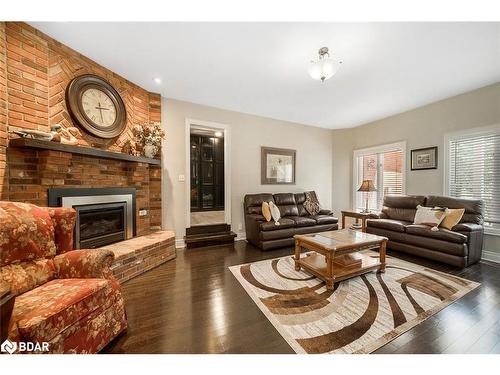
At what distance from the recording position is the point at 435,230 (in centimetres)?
281

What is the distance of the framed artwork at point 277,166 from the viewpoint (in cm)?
445

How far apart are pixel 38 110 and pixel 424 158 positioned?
5.71 metres

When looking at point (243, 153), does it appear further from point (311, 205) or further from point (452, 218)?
point (452, 218)

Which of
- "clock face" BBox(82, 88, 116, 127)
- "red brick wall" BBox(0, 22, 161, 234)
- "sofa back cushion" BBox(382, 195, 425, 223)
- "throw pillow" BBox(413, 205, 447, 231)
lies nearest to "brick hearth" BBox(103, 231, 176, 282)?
"red brick wall" BBox(0, 22, 161, 234)

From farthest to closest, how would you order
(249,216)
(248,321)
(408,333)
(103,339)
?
1. (249,216)
2. (248,321)
3. (408,333)
4. (103,339)

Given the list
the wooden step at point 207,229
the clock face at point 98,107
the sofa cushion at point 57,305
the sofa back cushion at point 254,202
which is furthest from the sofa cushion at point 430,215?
the clock face at point 98,107

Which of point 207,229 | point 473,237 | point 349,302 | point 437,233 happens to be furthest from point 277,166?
point 473,237

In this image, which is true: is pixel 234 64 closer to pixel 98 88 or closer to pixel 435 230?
pixel 98 88

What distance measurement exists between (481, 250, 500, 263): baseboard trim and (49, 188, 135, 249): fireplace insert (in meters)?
5.27

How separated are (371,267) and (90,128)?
3794 millimetres

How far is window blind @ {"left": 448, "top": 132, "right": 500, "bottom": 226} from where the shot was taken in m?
2.98

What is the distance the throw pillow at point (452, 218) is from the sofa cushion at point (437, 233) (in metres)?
0.11

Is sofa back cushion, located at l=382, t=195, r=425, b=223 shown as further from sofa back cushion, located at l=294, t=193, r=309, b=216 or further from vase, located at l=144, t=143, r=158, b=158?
vase, located at l=144, t=143, r=158, b=158
